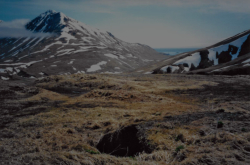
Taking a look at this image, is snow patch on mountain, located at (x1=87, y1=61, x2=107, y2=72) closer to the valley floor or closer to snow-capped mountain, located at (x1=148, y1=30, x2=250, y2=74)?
snow-capped mountain, located at (x1=148, y1=30, x2=250, y2=74)

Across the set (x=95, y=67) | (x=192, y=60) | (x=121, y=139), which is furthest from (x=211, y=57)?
(x=121, y=139)

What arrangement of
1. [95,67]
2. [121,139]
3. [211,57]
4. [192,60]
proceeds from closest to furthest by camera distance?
[121,139] < [211,57] < [192,60] < [95,67]

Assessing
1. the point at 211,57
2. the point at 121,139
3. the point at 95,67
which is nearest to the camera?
the point at 121,139

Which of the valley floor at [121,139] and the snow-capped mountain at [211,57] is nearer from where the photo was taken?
the valley floor at [121,139]

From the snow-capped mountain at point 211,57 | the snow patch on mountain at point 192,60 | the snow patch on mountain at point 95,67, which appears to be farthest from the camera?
the snow patch on mountain at point 95,67

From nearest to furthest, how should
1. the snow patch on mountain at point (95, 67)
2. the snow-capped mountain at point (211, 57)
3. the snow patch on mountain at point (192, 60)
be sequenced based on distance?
the snow-capped mountain at point (211, 57) → the snow patch on mountain at point (192, 60) → the snow patch on mountain at point (95, 67)

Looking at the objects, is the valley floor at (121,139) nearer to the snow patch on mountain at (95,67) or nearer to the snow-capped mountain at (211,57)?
the snow-capped mountain at (211,57)

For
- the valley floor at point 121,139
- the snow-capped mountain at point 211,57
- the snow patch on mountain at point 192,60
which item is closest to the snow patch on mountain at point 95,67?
the snow-capped mountain at point 211,57

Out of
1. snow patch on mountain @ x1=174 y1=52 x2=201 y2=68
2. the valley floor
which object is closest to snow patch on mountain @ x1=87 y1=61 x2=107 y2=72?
snow patch on mountain @ x1=174 y1=52 x2=201 y2=68

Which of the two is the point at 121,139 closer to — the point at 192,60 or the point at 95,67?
the point at 192,60

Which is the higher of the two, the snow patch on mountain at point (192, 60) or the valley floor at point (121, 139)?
the snow patch on mountain at point (192, 60)

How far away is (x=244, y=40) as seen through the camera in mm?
90625

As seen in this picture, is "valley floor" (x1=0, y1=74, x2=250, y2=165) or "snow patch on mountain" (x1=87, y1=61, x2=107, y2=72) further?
"snow patch on mountain" (x1=87, y1=61, x2=107, y2=72)

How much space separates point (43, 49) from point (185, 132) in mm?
196265
